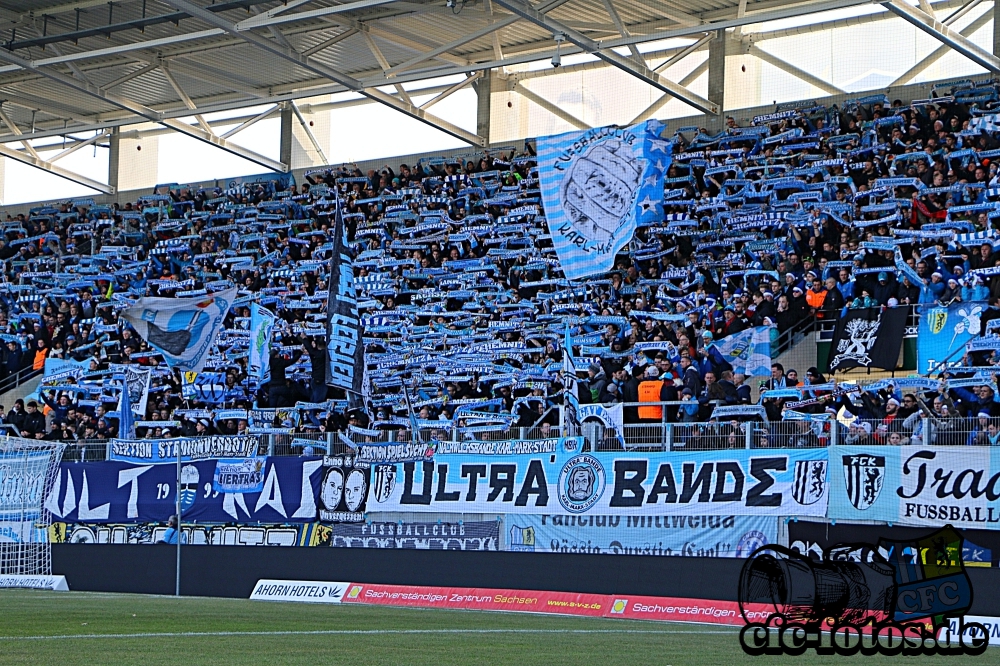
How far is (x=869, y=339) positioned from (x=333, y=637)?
12.0 m

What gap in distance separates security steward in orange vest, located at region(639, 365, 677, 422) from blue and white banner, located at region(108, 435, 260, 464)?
642cm

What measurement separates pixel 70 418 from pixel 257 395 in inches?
166

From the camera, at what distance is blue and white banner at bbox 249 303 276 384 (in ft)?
86.7

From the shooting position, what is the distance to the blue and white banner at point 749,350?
2256 centimetres

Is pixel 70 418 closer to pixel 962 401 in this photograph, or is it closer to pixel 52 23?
pixel 52 23

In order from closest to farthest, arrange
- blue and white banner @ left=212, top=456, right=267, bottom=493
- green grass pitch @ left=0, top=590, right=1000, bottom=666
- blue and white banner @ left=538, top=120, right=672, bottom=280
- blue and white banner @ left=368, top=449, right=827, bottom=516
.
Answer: green grass pitch @ left=0, top=590, right=1000, bottom=666 → blue and white banner @ left=368, top=449, right=827, bottom=516 → blue and white banner @ left=212, top=456, right=267, bottom=493 → blue and white banner @ left=538, top=120, right=672, bottom=280

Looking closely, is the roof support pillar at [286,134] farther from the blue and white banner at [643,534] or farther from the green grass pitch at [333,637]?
the green grass pitch at [333,637]

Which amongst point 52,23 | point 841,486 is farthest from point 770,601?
point 52,23

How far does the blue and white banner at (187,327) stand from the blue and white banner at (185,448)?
308 cm

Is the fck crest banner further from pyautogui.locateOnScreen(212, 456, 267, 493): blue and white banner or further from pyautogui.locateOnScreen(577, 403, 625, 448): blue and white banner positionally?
pyautogui.locateOnScreen(212, 456, 267, 493): blue and white banner

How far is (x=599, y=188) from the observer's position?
79.2ft

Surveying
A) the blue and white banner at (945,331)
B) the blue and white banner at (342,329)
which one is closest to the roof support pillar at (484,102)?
the blue and white banner at (342,329)

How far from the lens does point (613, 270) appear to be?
27.8m

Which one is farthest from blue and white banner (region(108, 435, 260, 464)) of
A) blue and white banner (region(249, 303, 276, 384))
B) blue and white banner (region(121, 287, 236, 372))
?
blue and white banner (region(121, 287, 236, 372))
